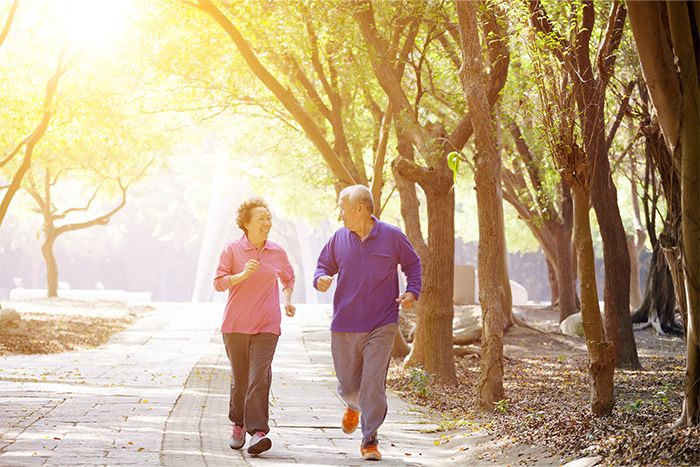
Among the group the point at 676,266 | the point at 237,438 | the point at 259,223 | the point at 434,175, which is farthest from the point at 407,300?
the point at 434,175

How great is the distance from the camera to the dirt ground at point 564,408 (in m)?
6.69

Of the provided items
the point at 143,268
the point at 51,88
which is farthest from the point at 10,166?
the point at 143,268

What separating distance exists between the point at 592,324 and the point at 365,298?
2.14 metres

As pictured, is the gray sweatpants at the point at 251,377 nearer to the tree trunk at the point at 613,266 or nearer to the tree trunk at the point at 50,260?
the tree trunk at the point at 613,266

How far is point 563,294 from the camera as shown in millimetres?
26141

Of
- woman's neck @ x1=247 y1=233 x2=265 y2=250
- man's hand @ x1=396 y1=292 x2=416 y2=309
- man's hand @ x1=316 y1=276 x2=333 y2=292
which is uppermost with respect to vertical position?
woman's neck @ x1=247 y1=233 x2=265 y2=250

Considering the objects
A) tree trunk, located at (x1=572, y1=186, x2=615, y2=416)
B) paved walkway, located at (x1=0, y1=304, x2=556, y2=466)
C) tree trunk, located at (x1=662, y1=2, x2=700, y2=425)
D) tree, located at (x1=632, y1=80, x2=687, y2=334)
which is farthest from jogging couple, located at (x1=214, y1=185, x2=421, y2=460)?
tree, located at (x1=632, y1=80, x2=687, y2=334)

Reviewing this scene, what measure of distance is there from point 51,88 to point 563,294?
42.4ft

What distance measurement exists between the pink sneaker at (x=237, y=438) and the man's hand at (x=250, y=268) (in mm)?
1174

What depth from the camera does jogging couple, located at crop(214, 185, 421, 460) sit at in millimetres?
7754

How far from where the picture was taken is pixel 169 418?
31.6 feet

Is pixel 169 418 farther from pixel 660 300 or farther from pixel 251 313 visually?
pixel 660 300

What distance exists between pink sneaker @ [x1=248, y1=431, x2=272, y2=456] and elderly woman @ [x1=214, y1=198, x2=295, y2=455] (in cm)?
1

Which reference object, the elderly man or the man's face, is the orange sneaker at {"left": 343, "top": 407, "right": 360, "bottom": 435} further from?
the man's face
